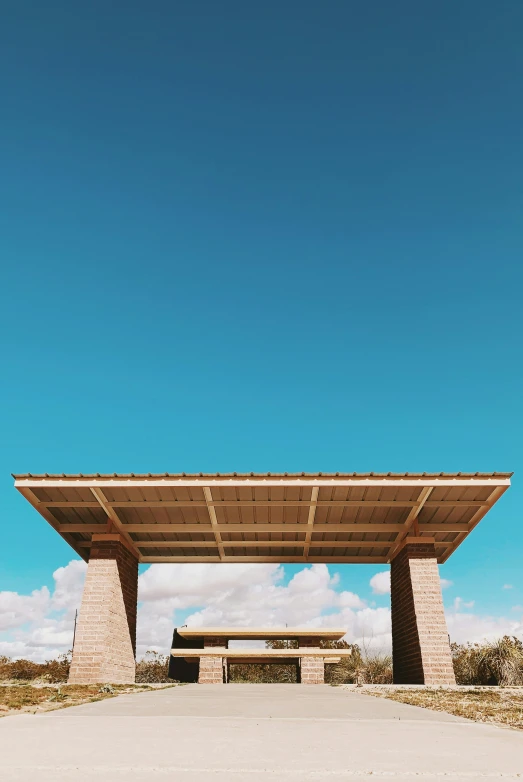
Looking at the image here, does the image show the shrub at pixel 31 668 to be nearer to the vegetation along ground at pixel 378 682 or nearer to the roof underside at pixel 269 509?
the vegetation along ground at pixel 378 682

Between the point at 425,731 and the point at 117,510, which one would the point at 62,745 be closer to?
the point at 425,731

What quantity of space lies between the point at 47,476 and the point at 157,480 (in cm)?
290

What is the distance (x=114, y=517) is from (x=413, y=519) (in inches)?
345

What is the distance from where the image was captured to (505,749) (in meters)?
2.97

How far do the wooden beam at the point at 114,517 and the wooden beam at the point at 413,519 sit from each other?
337 inches

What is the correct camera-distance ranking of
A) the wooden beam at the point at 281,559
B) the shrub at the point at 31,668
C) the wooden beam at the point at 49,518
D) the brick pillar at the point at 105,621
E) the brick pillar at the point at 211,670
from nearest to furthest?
the brick pillar at the point at 105,621 → the wooden beam at the point at 49,518 → the wooden beam at the point at 281,559 → the brick pillar at the point at 211,670 → the shrub at the point at 31,668

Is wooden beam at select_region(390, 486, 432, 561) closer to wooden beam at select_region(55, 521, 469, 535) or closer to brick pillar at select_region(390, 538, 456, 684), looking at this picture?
wooden beam at select_region(55, 521, 469, 535)

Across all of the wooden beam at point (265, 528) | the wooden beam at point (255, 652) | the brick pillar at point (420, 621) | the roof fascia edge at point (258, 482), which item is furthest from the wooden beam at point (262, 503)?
the wooden beam at point (255, 652)

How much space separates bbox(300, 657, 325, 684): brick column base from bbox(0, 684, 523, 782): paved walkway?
57.1ft

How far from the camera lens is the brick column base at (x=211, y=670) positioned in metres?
20.1

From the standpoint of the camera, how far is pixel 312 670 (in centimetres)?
2041

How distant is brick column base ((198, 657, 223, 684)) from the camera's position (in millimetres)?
20062

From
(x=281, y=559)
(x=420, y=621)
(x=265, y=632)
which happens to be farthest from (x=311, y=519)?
(x=265, y=632)

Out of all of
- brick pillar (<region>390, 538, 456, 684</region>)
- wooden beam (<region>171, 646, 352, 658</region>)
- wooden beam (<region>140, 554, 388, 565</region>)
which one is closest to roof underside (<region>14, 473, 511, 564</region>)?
wooden beam (<region>140, 554, 388, 565</region>)
